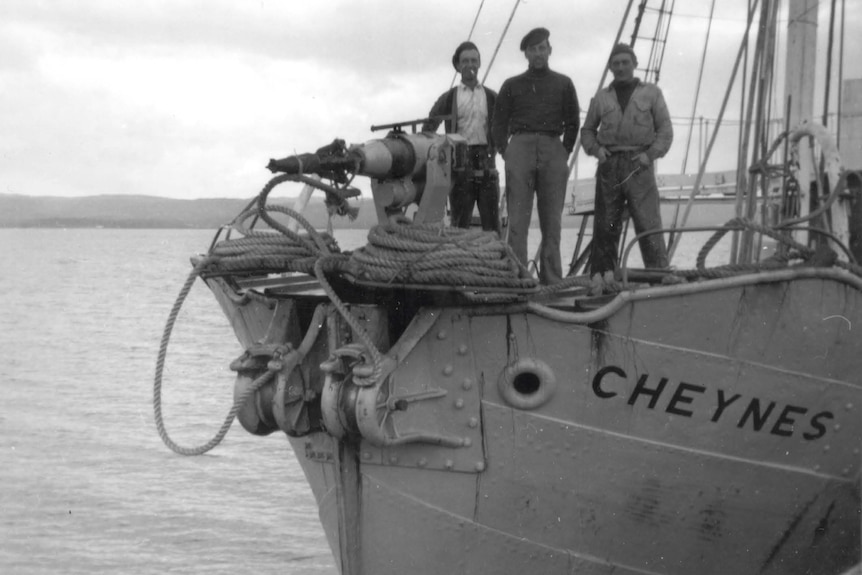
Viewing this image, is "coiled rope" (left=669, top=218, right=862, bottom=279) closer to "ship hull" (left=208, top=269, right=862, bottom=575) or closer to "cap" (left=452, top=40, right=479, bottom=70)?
"ship hull" (left=208, top=269, right=862, bottom=575)

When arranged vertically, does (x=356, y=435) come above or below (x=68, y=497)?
above

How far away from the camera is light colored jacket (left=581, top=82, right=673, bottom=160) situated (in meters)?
7.68

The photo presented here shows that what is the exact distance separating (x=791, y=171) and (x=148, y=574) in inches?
309

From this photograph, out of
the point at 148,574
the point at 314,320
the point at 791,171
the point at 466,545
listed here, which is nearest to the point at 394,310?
the point at 314,320

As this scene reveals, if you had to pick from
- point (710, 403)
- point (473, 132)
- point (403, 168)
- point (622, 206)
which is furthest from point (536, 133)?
point (710, 403)

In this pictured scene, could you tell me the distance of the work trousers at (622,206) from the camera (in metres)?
7.79

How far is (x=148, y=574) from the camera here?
12305 mm

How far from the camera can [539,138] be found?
7.76 meters

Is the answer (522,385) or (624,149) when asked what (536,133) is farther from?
(522,385)

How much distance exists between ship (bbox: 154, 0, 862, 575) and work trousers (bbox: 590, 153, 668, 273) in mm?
1181

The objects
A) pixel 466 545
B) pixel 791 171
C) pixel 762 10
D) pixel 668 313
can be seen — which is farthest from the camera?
pixel 762 10

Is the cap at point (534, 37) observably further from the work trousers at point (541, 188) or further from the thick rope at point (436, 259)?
the thick rope at point (436, 259)

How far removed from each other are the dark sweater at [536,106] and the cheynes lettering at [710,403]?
7.30 ft

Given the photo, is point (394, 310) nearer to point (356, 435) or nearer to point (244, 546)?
point (356, 435)
